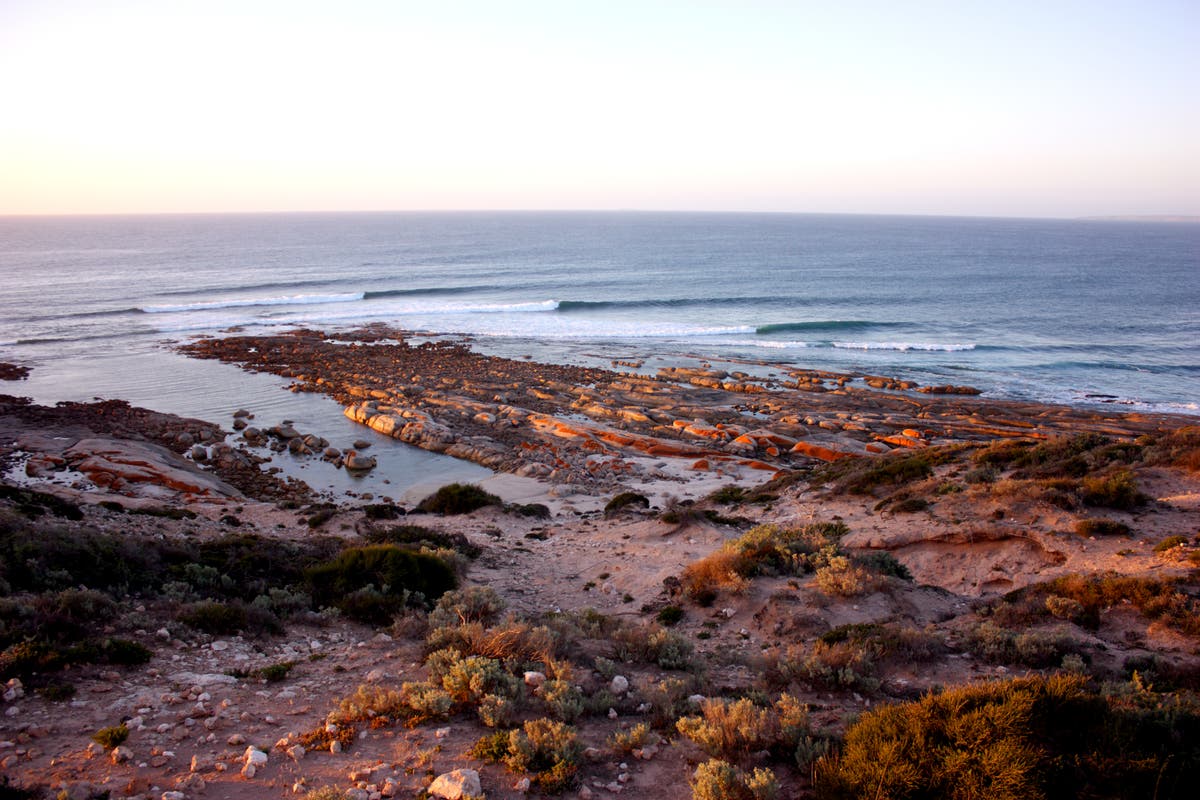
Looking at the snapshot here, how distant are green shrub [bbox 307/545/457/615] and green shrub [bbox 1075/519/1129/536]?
38.1 feet

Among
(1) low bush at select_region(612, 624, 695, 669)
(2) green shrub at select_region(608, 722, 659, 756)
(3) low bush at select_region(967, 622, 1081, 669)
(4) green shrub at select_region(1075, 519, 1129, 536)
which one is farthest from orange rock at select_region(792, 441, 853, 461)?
(2) green shrub at select_region(608, 722, 659, 756)

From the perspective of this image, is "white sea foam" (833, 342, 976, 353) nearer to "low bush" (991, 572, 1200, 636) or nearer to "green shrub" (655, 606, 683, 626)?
"low bush" (991, 572, 1200, 636)

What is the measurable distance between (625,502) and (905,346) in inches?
Answer: 1480

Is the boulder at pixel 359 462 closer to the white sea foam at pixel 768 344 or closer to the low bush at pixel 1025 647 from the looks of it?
the low bush at pixel 1025 647

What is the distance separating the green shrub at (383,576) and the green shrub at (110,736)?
403 cm

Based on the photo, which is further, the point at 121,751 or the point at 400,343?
the point at 400,343

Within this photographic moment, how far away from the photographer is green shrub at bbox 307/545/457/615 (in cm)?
1030

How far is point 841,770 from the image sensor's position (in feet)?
17.3

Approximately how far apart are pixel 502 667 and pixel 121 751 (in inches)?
140

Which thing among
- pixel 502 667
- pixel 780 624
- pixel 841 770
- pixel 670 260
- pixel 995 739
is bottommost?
pixel 780 624

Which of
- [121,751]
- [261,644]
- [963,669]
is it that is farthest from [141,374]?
[963,669]

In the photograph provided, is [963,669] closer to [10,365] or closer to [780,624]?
[780,624]

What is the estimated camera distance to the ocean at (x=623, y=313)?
38.4m

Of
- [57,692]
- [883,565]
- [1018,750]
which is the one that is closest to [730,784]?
[1018,750]
